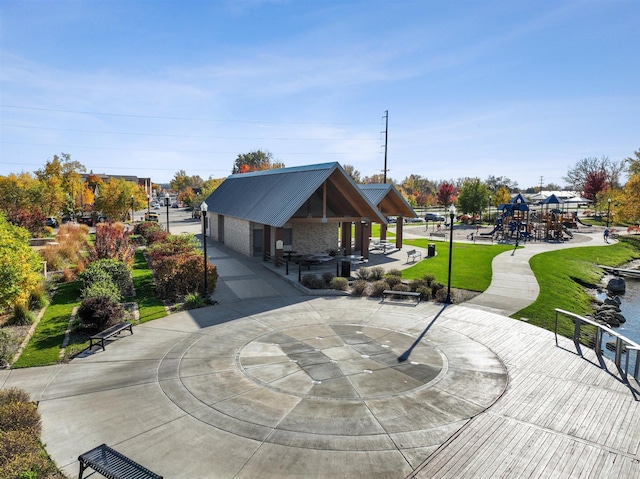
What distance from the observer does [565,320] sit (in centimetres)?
1590

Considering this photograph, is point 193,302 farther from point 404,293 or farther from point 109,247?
point 404,293

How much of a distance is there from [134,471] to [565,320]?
52.4ft

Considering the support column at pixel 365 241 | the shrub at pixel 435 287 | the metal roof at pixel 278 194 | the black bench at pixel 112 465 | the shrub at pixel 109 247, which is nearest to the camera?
the black bench at pixel 112 465

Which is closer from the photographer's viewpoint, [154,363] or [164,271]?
[154,363]

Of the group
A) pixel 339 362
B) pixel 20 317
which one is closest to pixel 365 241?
pixel 339 362

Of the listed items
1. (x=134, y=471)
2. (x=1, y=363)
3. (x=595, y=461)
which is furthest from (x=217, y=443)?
(x=1, y=363)

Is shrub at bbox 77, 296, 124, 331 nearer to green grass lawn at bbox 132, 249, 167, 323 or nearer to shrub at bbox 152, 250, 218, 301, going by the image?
A: green grass lawn at bbox 132, 249, 167, 323

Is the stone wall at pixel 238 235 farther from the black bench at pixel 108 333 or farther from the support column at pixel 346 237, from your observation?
the black bench at pixel 108 333

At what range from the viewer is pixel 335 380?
9953mm

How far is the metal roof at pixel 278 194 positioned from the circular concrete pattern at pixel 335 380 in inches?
340

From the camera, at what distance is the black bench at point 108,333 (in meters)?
11.9

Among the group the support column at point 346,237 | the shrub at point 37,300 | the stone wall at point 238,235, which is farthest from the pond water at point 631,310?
the shrub at point 37,300

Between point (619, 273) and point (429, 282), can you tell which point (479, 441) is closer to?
point (429, 282)

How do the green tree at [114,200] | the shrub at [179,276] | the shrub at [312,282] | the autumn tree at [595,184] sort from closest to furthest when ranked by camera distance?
1. the shrub at [179,276]
2. the shrub at [312,282]
3. the green tree at [114,200]
4. the autumn tree at [595,184]
